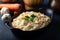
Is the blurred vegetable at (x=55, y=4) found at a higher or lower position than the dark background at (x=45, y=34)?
higher

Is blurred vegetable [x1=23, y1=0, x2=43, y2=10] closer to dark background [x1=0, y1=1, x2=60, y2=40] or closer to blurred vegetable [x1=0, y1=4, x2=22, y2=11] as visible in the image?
blurred vegetable [x1=0, y1=4, x2=22, y2=11]

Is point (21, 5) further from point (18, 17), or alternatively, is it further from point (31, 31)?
point (31, 31)

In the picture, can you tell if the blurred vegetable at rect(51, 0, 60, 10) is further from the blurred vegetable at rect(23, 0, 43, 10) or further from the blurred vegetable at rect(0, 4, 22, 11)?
the blurred vegetable at rect(0, 4, 22, 11)

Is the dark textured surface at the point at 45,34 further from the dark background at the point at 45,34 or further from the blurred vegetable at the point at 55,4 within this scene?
the blurred vegetable at the point at 55,4

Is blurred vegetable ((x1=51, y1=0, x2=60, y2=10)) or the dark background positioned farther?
blurred vegetable ((x1=51, y1=0, x2=60, y2=10))

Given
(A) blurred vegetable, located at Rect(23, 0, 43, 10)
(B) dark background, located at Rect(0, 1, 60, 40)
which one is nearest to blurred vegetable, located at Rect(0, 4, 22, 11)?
(A) blurred vegetable, located at Rect(23, 0, 43, 10)

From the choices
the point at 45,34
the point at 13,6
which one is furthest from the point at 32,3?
the point at 45,34

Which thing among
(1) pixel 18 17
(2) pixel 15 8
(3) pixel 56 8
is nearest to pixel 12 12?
(2) pixel 15 8

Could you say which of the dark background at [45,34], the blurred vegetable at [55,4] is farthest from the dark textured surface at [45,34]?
the blurred vegetable at [55,4]

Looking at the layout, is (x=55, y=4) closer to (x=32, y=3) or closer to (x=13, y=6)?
(x=32, y=3)

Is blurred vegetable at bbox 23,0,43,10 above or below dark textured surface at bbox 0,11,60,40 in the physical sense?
above

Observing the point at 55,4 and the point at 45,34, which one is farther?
the point at 55,4
